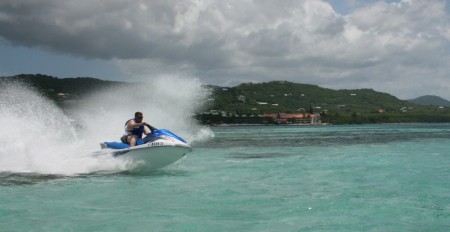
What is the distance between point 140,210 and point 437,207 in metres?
7.01

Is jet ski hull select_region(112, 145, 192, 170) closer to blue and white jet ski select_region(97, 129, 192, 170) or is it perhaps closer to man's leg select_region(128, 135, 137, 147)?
blue and white jet ski select_region(97, 129, 192, 170)

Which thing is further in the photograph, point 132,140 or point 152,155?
point 132,140

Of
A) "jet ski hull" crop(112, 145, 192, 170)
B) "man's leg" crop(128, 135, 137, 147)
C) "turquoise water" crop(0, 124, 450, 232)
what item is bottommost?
"turquoise water" crop(0, 124, 450, 232)

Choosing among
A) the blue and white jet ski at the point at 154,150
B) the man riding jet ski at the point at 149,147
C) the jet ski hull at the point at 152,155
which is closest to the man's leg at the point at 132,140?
the man riding jet ski at the point at 149,147

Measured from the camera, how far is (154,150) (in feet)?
53.3

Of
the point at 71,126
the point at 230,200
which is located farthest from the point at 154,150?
the point at 71,126

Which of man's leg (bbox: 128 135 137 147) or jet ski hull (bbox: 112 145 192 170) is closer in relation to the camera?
jet ski hull (bbox: 112 145 192 170)

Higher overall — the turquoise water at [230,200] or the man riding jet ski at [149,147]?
the man riding jet ski at [149,147]

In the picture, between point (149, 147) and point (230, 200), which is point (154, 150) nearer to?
point (149, 147)

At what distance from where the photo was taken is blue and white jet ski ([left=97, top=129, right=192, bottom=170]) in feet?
53.2

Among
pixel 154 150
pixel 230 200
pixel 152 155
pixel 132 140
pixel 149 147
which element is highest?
pixel 132 140

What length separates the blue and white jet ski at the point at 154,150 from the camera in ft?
53.2

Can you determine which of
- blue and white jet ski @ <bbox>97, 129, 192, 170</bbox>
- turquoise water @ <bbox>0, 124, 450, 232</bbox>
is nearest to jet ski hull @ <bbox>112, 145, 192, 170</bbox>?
blue and white jet ski @ <bbox>97, 129, 192, 170</bbox>

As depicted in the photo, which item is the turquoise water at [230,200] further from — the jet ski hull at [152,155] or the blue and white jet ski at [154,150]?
the blue and white jet ski at [154,150]
